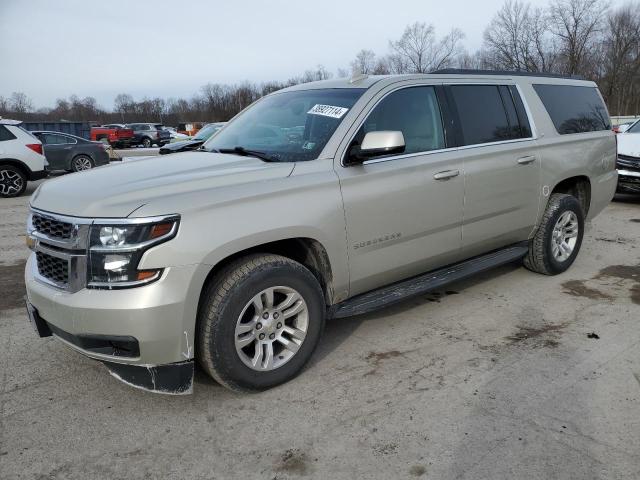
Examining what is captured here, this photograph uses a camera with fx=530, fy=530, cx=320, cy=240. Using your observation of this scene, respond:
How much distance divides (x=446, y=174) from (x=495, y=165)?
652 millimetres

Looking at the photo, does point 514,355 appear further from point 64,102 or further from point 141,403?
point 64,102

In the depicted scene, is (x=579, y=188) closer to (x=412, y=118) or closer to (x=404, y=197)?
(x=412, y=118)

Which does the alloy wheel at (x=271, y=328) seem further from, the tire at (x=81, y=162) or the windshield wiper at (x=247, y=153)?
the tire at (x=81, y=162)

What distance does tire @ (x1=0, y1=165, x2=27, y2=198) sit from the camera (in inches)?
477

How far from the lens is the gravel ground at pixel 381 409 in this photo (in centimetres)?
258

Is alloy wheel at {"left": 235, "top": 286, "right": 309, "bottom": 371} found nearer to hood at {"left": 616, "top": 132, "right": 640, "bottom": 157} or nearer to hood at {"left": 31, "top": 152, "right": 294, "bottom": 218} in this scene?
hood at {"left": 31, "top": 152, "right": 294, "bottom": 218}

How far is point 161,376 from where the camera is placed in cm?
284

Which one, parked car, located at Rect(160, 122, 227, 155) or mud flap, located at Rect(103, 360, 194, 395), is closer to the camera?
mud flap, located at Rect(103, 360, 194, 395)

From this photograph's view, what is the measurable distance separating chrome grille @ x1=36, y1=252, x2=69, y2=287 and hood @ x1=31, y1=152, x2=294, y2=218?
0.89 feet

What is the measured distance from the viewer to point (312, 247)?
337 cm

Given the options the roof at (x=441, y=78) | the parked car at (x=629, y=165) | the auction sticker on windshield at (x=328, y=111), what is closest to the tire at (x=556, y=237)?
the roof at (x=441, y=78)

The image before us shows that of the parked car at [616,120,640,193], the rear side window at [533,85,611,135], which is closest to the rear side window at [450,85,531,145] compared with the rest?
the rear side window at [533,85,611,135]

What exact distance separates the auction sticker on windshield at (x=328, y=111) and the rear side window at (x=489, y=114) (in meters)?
1.09

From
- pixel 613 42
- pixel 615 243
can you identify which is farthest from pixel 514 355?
pixel 613 42
